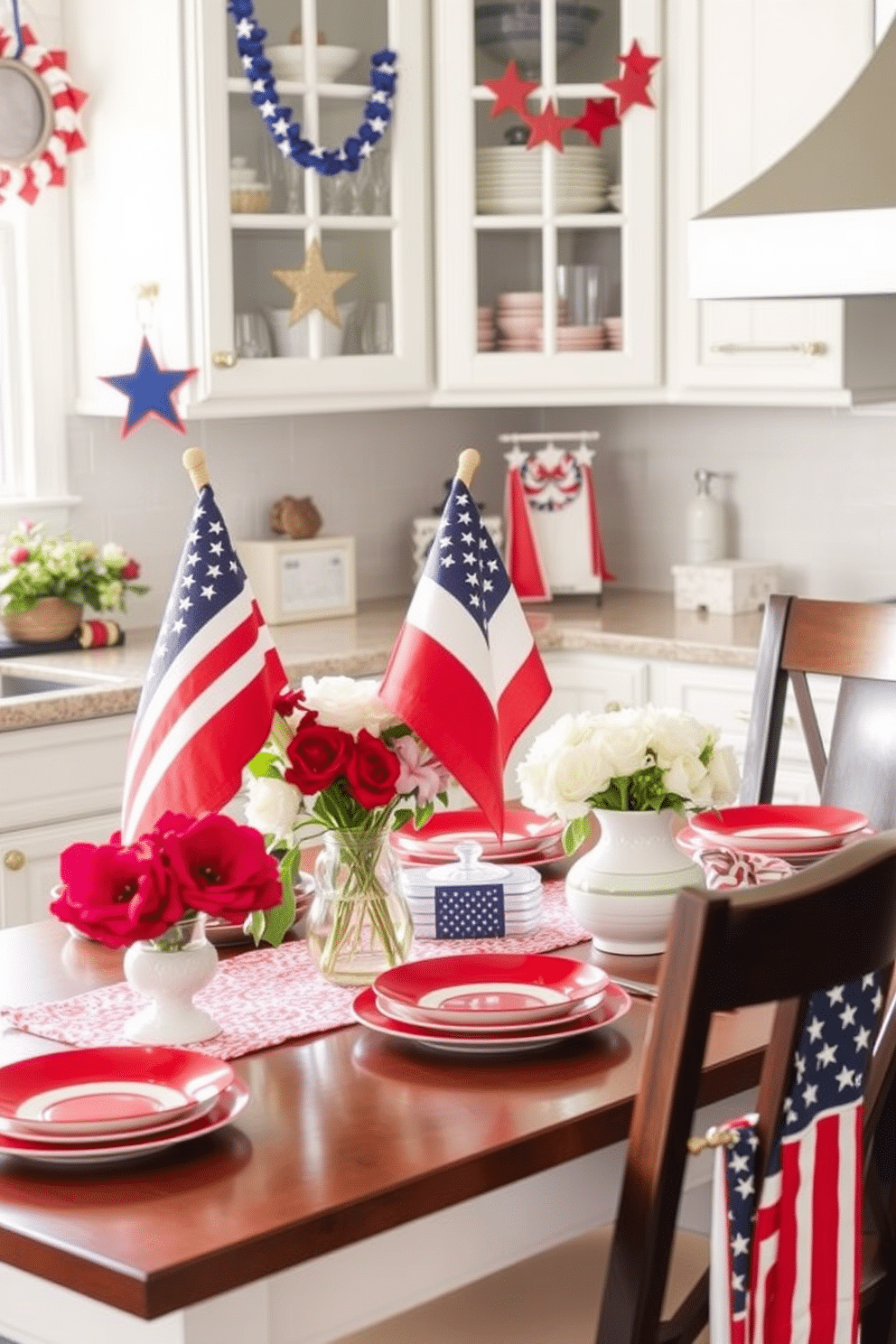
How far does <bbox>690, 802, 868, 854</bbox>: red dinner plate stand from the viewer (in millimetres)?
2461

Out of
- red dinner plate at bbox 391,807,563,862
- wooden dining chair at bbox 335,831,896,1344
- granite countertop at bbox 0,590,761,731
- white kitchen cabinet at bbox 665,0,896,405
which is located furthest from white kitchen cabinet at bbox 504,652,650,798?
wooden dining chair at bbox 335,831,896,1344

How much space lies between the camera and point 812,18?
395 centimetres

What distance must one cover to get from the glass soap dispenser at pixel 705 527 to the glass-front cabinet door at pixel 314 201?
654 mm

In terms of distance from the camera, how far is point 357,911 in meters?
2.15

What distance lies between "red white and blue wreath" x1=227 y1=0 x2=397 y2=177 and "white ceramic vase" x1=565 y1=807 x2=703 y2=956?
6.77 feet

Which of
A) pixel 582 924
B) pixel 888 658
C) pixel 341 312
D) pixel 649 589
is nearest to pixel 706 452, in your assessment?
pixel 649 589

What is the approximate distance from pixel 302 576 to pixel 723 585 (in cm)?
85

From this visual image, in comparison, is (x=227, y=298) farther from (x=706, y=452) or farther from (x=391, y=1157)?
(x=391, y=1157)

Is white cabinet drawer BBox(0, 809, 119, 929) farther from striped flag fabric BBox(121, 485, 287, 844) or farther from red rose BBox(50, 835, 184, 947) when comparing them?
red rose BBox(50, 835, 184, 947)

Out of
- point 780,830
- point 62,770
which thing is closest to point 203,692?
point 780,830

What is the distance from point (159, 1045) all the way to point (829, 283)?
1.29 meters

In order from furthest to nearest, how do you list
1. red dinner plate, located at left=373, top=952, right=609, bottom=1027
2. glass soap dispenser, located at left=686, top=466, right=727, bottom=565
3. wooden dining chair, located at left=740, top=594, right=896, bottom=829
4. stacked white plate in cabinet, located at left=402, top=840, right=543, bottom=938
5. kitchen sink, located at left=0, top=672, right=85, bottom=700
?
glass soap dispenser, located at left=686, top=466, right=727, bottom=565 < kitchen sink, located at left=0, top=672, right=85, bottom=700 < wooden dining chair, located at left=740, top=594, right=896, bottom=829 < stacked white plate in cabinet, located at left=402, top=840, right=543, bottom=938 < red dinner plate, located at left=373, top=952, right=609, bottom=1027

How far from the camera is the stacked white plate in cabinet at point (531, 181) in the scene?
423cm

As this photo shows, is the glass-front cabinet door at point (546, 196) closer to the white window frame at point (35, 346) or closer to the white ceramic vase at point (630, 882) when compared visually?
the white window frame at point (35, 346)
